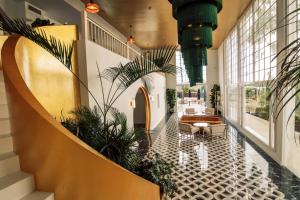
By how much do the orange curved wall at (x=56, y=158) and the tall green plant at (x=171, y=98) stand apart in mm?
13408

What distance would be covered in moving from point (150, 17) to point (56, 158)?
7.93 m

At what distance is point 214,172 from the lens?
4566 millimetres

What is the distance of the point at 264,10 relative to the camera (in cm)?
639

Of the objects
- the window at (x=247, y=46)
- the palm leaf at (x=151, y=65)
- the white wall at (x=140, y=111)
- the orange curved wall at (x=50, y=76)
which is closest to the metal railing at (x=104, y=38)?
the orange curved wall at (x=50, y=76)

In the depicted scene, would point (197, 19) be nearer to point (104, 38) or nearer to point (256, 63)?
point (104, 38)

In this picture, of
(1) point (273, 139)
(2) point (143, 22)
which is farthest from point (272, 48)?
(2) point (143, 22)

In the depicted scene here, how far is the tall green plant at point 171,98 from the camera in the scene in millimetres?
15445

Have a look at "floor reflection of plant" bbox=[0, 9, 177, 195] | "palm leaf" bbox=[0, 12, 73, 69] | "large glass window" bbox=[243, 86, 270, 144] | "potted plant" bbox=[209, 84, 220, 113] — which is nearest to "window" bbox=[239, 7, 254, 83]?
"large glass window" bbox=[243, 86, 270, 144]

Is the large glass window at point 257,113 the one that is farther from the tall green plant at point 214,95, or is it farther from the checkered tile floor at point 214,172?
the tall green plant at point 214,95

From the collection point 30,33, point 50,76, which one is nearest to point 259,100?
point 50,76

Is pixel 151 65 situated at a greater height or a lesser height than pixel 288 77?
greater

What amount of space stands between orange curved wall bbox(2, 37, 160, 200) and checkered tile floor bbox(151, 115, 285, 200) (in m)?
1.54

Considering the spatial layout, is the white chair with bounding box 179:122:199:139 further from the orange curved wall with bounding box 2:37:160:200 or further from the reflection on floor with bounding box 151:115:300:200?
the orange curved wall with bounding box 2:37:160:200

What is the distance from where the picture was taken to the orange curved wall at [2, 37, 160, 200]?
2.02m
